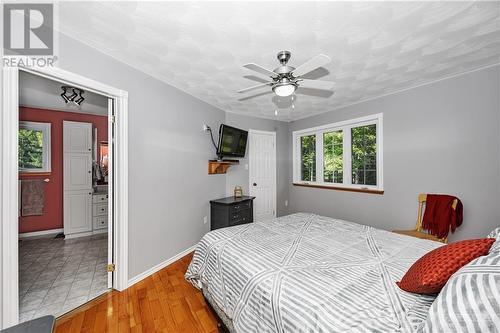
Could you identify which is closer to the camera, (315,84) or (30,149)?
(315,84)

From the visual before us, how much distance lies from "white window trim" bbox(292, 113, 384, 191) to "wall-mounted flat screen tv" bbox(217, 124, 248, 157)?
140 centimetres

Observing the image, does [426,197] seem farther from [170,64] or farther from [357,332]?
[170,64]

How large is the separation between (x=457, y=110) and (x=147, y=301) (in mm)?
4189

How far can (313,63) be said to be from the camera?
1565 millimetres

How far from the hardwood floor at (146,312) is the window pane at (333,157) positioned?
3131mm

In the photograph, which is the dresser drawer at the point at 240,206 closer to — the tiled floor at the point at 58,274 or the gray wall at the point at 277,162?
the gray wall at the point at 277,162

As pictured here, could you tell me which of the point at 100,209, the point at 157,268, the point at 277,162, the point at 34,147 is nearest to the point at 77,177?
the point at 100,209

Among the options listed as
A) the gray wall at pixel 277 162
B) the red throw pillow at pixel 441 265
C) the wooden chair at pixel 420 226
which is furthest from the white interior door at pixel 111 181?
the wooden chair at pixel 420 226

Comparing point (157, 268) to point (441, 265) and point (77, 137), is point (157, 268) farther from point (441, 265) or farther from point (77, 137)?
point (77, 137)

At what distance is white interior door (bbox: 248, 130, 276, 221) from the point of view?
14.6ft

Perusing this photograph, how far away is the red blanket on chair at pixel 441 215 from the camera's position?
2463mm

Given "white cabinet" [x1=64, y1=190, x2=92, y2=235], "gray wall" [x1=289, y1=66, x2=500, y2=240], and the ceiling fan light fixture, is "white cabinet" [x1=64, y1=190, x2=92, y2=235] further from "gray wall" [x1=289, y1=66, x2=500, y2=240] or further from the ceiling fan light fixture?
"gray wall" [x1=289, y1=66, x2=500, y2=240]

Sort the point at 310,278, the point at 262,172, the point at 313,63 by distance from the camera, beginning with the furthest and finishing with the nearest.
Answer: the point at 262,172
the point at 313,63
the point at 310,278

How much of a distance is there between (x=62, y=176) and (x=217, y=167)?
3.04m
